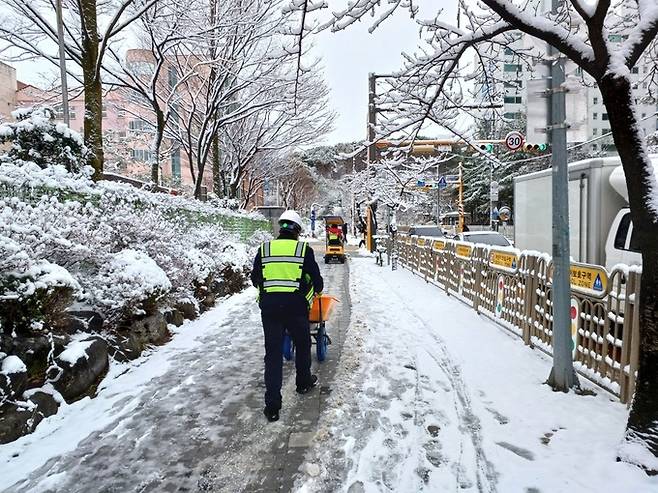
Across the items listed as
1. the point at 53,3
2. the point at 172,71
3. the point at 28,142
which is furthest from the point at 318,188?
the point at 28,142

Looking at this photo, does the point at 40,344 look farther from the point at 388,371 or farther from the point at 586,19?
the point at 586,19

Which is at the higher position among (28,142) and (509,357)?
(28,142)

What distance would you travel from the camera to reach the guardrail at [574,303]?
14.0 ft

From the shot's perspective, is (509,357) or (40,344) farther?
(509,357)

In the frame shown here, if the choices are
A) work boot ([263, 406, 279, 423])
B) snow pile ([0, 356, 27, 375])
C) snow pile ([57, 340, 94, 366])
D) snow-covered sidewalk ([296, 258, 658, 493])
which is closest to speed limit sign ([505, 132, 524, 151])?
snow-covered sidewalk ([296, 258, 658, 493])

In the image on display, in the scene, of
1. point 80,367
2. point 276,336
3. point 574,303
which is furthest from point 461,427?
point 80,367

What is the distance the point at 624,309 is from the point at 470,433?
186 centimetres

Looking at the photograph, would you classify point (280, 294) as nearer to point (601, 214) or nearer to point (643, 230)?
point (643, 230)

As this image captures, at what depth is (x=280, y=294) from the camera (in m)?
4.38

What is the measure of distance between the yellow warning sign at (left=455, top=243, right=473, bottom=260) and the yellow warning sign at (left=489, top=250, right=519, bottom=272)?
4.55 feet

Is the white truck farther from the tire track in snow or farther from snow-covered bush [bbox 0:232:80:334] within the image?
snow-covered bush [bbox 0:232:80:334]

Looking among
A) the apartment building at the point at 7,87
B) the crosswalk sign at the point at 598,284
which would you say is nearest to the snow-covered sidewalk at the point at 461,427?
the crosswalk sign at the point at 598,284

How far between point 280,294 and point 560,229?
2.87 metres

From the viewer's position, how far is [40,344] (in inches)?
168
